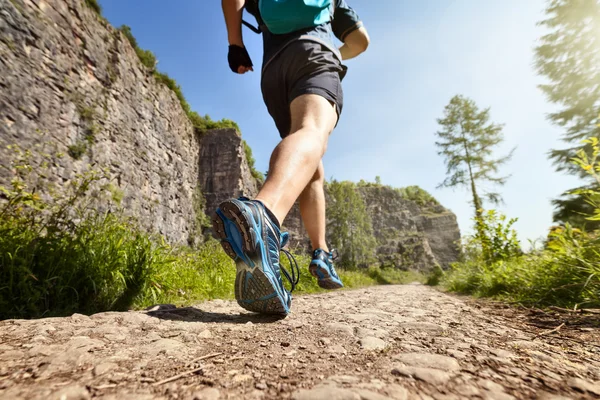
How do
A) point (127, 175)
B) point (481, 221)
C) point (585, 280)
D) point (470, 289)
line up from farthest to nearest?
point (127, 175) → point (481, 221) → point (470, 289) → point (585, 280)

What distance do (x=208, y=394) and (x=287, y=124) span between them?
4.98ft

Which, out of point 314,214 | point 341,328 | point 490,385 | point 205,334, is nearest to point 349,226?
point 314,214

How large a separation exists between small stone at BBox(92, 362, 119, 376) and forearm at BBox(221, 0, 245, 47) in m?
1.60

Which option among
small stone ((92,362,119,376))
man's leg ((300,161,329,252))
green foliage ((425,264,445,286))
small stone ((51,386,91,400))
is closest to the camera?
small stone ((51,386,91,400))

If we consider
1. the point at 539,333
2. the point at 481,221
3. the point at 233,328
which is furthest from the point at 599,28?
the point at 233,328

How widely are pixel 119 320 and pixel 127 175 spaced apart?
5.53 meters

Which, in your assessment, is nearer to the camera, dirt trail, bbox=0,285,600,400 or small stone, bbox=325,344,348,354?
dirt trail, bbox=0,285,600,400

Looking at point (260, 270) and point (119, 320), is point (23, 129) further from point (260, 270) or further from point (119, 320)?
point (260, 270)

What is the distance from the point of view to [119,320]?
1043 millimetres

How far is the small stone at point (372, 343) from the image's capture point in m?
0.78

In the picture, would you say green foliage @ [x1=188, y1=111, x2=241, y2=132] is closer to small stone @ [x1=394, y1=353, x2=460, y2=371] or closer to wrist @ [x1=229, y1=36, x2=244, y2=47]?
wrist @ [x1=229, y1=36, x2=244, y2=47]

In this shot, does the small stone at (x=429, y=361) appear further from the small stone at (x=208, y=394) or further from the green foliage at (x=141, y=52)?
the green foliage at (x=141, y=52)

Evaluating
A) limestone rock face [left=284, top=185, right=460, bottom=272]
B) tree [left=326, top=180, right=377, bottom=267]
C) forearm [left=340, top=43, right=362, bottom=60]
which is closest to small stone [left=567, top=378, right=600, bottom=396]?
forearm [left=340, top=43, right=362, bottom=60]

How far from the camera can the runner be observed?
106 centimetres
